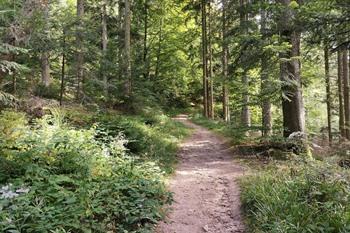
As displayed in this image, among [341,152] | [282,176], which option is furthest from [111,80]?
[282,176]

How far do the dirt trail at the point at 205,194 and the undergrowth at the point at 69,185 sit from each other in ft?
1.35

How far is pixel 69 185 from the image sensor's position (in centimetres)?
587

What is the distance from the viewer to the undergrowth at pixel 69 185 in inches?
182

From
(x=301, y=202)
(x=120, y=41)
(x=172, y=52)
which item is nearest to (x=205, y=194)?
(x=301, y=202)

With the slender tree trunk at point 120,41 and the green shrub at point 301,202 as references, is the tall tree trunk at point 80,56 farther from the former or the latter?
the green shrub at point 301,202

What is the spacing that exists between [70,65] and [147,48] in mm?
13010

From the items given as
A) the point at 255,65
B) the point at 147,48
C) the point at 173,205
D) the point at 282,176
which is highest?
the point at 147,48

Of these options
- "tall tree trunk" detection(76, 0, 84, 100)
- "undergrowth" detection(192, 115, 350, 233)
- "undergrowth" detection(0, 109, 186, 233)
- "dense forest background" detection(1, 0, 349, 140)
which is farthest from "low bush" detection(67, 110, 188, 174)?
"undergrowth" detection(192, 115, 350, 233)

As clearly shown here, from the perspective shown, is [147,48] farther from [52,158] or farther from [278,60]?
[52,158]

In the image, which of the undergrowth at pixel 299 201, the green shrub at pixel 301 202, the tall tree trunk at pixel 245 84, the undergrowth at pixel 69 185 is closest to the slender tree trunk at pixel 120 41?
the tall tree trunk at pixel 245 84

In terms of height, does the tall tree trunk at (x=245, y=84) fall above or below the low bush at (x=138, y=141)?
above

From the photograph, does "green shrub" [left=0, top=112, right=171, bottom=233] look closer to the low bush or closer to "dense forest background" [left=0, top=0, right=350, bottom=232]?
"dense forest background" [left=0, top=0, right=350, bottom=232]

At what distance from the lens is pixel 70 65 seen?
13750 mm

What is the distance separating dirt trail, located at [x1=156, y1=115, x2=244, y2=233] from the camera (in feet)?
19.5
